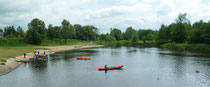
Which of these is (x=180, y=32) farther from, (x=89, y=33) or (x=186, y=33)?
(x=89, y=33)

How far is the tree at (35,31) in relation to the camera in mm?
94000

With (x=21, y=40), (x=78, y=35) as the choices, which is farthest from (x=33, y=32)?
(x=78, y=35)

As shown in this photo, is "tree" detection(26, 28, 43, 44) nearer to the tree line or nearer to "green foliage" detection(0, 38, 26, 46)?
"green foliage" detection(0, 38, 26, 46)

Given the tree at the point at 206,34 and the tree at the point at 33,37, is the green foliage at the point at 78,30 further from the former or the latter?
the tree at the point at 206,34

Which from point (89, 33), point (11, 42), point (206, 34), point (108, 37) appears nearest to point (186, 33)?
point (206, 34)

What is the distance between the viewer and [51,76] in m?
29.3

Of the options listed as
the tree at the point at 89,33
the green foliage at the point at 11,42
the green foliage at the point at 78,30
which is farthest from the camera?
the tree at the point at 89,33

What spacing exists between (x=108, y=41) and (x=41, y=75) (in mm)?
145429

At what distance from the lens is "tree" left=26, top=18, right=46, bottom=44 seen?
308 ft

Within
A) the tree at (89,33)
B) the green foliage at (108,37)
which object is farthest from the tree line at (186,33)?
the tree at (89,33)

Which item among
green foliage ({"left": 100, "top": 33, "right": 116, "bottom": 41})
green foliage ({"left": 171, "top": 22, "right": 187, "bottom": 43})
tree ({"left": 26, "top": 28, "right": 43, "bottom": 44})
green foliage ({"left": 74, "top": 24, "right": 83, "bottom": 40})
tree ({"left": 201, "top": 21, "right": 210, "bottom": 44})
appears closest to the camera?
tree ({"left": 201, "top": 21, "right": 210, "bottom": 44})

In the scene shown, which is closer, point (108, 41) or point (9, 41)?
point (9, 41)

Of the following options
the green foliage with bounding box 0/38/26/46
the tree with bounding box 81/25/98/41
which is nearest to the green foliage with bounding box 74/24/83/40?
the tree with bounding box 81/25/98/41

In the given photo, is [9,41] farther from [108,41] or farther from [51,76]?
[108,41]
